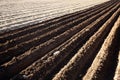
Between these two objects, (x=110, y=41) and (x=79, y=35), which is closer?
(x=110, y=41)

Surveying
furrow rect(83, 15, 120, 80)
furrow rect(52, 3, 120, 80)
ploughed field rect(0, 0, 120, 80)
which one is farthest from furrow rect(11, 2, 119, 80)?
furrow rect(83, 15, 120, 80)

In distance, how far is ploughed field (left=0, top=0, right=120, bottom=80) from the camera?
532 cm

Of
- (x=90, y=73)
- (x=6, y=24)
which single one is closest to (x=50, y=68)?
(x=90, y=73)

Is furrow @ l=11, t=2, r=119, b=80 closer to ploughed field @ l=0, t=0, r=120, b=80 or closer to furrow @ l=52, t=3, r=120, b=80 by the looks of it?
ploughed field @ l=0, t=0, r=120, b=80

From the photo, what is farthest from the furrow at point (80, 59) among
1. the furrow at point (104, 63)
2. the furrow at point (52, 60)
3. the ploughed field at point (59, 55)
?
the furrow at point (52, 60)

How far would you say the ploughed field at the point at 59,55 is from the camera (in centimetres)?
532

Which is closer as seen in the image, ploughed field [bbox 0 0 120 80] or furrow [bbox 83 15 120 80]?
furrow [bbox 83 15 120 80]

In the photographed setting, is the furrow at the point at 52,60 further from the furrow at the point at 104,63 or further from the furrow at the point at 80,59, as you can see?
the furrow at the point at 104,63

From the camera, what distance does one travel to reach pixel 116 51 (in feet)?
22.2

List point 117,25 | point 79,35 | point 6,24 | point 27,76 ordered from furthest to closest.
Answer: point 6,24, point 117,25, point 79,35, point 27,76

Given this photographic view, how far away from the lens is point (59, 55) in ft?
21.0

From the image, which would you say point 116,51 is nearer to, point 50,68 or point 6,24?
point 50,68

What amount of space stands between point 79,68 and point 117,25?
459cm

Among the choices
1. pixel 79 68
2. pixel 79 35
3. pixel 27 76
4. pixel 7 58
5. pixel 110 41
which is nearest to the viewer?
pixel 27 76
